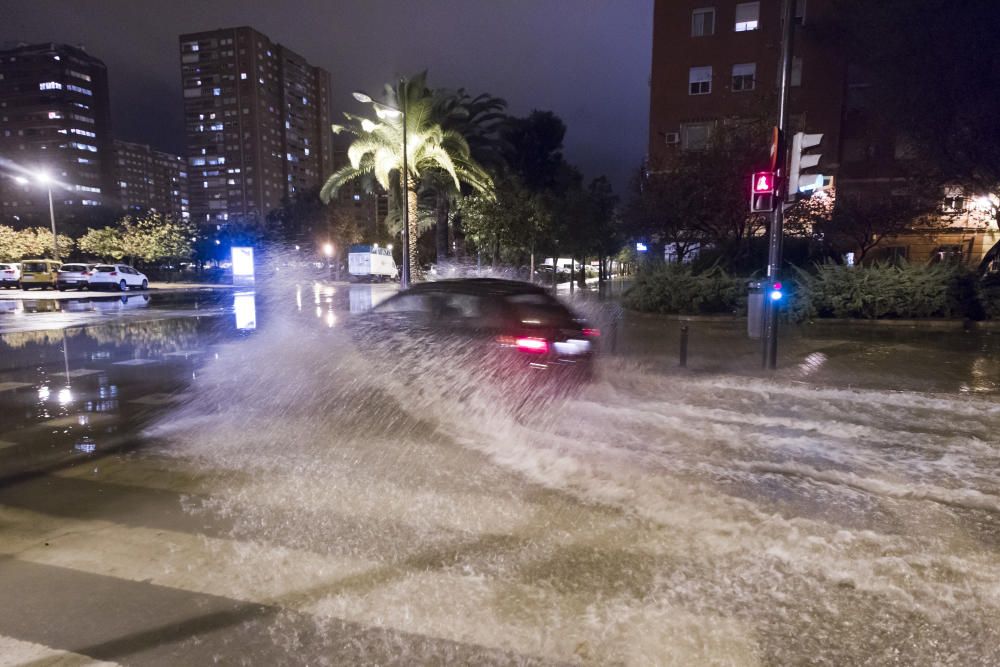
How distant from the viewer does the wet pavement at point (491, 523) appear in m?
2.83

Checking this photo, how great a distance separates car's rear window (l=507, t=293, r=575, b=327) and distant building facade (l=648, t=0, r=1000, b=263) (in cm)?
2634

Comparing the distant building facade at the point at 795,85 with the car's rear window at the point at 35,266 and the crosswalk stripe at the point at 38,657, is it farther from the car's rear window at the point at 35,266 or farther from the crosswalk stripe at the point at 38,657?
the car's rear window at the point at 35,266

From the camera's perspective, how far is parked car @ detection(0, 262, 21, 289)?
36.4 m

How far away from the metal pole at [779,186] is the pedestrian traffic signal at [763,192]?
73 mm

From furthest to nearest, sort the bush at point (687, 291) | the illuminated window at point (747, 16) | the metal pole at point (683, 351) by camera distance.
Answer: the illuminated window at point (747, 16) → the bush at point (687, 291) → the metal pole at point (683, 351)

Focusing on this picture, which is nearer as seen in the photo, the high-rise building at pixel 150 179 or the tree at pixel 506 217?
the tree at pixel 506 217

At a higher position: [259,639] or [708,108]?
[708,108]

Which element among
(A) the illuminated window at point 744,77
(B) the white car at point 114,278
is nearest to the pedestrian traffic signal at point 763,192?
(A) the illuminated window at point 744,77

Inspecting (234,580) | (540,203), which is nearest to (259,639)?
(234,580)

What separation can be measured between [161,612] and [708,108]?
3711 centimetres

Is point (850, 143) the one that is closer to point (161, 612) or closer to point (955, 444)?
point (955, 444)

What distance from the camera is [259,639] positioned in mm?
2801

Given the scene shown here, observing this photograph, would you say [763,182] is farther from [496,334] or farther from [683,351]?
[496,334]

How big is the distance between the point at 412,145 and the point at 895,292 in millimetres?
17993
